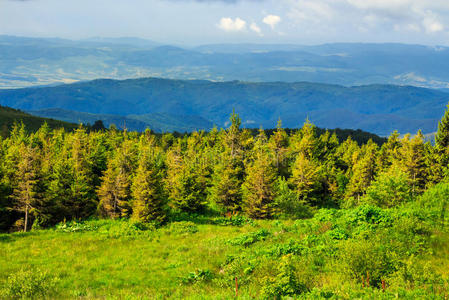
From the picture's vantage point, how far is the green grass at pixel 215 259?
476 inches

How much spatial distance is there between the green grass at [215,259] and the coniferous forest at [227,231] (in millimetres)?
81

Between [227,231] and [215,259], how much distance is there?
8.56m

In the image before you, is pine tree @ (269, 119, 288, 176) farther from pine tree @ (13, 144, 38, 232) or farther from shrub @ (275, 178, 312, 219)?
pine tree @ (13, 144, 38, 232)

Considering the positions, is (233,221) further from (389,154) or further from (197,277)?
(389,154)

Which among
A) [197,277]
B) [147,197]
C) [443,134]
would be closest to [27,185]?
[147,197]

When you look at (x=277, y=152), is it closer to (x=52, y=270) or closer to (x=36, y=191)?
(x=36, y=191)

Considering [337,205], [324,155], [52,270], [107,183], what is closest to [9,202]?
[107,183]

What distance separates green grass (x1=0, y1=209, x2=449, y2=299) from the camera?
1209 cm

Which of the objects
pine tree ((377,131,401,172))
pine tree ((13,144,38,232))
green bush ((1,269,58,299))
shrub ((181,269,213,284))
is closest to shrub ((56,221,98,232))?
pine tree ((13,144,38,232))

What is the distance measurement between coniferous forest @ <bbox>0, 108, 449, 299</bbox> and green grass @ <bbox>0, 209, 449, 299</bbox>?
3.2 inches

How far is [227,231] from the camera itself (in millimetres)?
27000

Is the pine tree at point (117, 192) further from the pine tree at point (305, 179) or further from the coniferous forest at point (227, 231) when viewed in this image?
the pine tree at point (305, 179)

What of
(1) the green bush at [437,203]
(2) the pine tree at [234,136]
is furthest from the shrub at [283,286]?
(2) the pine tree at [234,136]

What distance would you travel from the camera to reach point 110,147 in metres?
58.3
